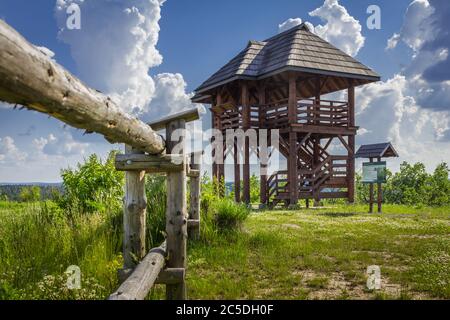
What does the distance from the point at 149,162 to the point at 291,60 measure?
15019 mm

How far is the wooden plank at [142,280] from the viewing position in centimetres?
327

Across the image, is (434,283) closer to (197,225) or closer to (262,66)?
(197,225)

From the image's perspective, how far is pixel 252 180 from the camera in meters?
28.3

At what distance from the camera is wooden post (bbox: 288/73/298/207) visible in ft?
62.6

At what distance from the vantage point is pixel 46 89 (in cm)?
211

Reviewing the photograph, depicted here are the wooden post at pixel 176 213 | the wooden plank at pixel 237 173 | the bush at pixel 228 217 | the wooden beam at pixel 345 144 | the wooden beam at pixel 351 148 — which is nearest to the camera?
the wooden post at pixel 176 213

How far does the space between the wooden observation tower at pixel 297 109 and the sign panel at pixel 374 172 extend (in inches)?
135

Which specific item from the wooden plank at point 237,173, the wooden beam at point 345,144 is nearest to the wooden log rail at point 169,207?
the wooden beam at point 345,144

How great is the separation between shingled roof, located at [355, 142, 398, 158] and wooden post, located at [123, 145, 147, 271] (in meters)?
13.9

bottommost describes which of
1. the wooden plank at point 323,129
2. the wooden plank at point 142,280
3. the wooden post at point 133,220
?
Answer: the wooden plank at point 142,280

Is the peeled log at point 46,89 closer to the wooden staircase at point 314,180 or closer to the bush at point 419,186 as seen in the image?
the wooden staircase at point 314,180

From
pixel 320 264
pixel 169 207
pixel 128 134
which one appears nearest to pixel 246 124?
pixel 320 264

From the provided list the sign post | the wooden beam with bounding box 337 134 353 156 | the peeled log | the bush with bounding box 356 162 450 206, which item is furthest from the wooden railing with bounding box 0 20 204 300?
the bush with bounding box 356 162 450 206

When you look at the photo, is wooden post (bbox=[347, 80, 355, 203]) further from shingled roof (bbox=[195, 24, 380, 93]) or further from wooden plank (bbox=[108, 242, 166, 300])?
wooden plank (bbox=[108, 242, 166, 300])
